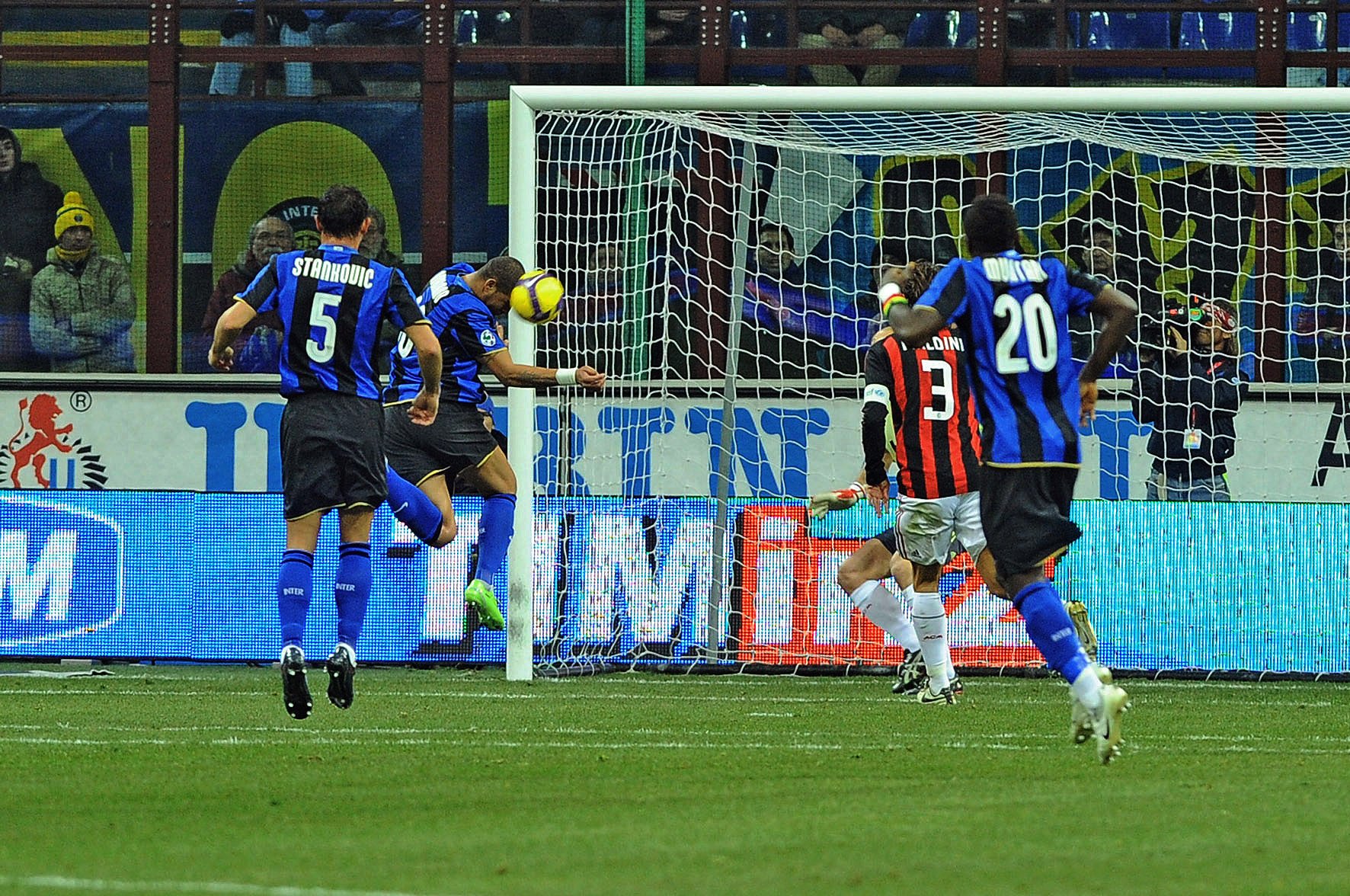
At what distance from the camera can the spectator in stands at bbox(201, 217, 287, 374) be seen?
1848 centimetres

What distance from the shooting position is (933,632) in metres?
10.3

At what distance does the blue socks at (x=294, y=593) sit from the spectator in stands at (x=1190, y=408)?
629 centimetres

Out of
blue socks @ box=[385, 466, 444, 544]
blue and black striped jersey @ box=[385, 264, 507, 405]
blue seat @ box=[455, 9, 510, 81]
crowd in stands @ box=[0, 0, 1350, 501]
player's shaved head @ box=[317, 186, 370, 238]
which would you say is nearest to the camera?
player's shaved head @ box=[317, 186, 370, 238]

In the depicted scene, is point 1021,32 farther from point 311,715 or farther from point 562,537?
point 311,715

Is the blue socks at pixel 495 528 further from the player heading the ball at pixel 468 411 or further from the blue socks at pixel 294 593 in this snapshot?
the blue socks at pixel 294 593

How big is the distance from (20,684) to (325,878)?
23.0 feet

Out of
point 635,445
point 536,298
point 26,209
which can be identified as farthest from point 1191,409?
point 26,209

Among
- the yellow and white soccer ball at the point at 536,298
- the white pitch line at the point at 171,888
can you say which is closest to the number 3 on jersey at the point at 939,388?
the yellow and white soccer ball at the point at 536,298

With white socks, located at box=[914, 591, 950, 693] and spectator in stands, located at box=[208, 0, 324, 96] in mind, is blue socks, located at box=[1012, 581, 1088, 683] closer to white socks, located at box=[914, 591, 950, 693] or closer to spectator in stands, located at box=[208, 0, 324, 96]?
white socks, located at box=[914, 591, 950, 693]

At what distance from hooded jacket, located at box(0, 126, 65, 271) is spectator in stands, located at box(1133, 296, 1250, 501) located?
9558 millimetres

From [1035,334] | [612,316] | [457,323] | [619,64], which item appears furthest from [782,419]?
[1035,334]

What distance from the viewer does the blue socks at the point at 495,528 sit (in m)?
10.8

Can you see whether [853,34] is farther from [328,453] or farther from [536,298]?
[328,453]

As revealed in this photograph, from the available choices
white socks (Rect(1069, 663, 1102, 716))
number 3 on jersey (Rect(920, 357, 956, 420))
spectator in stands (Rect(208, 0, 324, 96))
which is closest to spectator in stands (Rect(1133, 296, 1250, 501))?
number 3 on jersey (Rect(920, 357, 956, 420))
